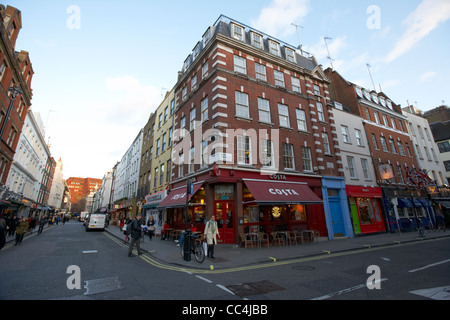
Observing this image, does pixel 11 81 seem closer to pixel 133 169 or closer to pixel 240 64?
pixel 133 169

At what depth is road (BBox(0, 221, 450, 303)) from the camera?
5.08 meters

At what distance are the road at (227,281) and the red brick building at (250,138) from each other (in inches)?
217

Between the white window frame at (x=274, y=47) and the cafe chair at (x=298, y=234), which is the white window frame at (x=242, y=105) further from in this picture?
the cafe chair at (x=298, y=234)

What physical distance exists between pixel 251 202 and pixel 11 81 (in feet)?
89.3

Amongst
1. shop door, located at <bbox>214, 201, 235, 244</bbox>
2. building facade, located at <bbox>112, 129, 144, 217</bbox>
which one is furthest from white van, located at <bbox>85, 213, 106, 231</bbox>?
shop door, located at <bbox>214, 201, 235, 244</bbox>

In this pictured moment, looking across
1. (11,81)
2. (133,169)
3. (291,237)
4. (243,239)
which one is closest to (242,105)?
(243,239)

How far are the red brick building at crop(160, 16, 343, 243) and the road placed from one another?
5.50m

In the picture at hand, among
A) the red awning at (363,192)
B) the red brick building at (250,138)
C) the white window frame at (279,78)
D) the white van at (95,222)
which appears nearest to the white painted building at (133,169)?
the white van at (95,222)

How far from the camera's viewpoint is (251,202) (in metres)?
12.8

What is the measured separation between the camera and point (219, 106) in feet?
49.4

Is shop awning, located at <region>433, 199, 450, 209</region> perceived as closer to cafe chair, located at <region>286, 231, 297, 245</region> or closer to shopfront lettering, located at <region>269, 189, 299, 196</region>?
cafe chair, located at <region>286, 231, 297, 245</region>

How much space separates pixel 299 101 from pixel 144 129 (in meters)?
26.3
